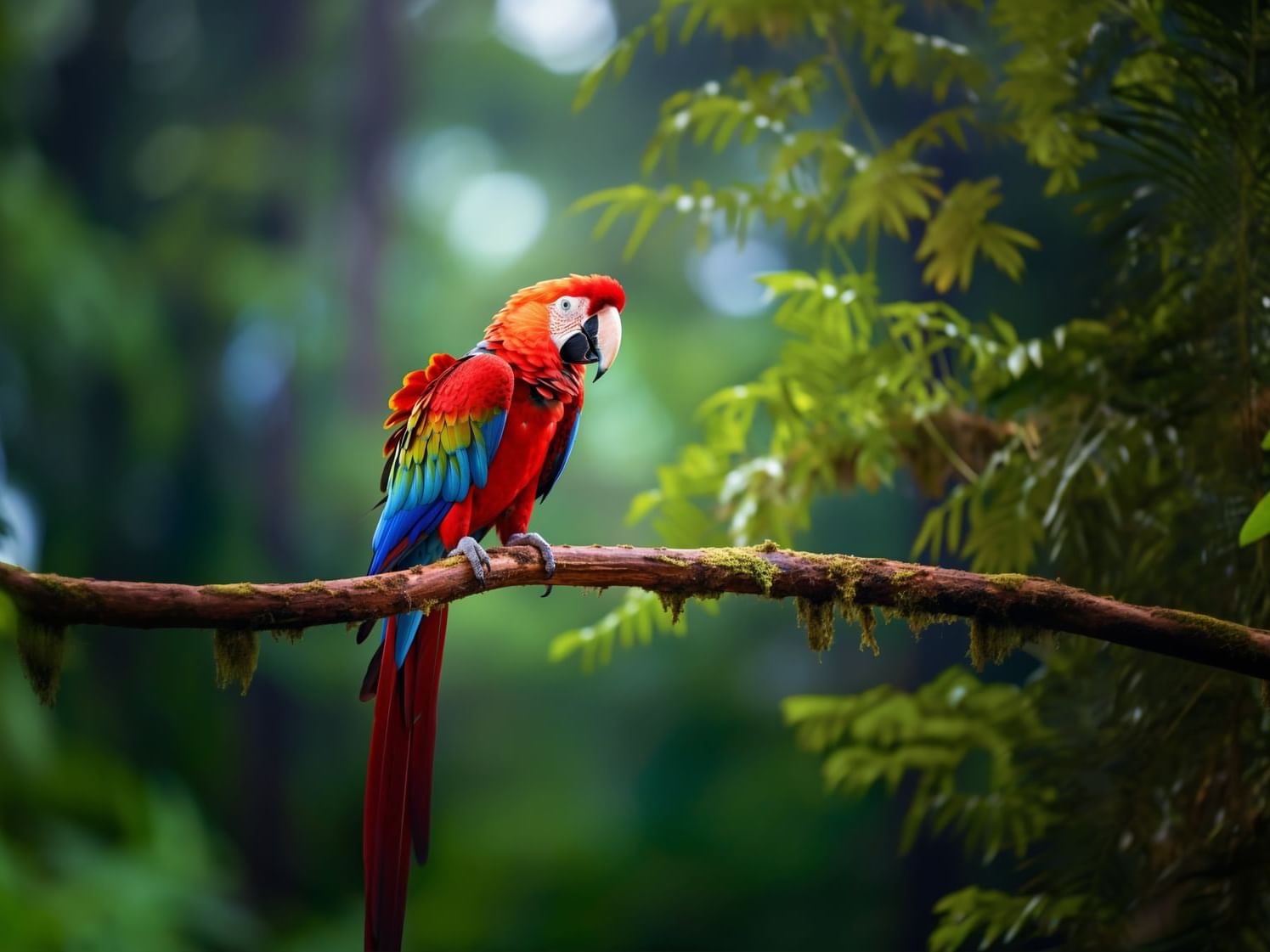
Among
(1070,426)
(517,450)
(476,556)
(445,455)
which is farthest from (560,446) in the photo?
(1070,426)

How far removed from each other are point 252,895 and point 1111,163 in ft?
15.5

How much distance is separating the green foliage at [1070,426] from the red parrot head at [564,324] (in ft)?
0.94

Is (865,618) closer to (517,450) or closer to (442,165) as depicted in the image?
(517,450)

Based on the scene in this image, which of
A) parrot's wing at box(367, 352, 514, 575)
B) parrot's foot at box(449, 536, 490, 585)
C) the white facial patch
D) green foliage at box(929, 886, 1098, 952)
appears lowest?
green foliage at box(929, 886, 1098, 952)

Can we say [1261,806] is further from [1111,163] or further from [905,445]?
[1111,163]

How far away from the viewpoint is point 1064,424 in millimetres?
1979

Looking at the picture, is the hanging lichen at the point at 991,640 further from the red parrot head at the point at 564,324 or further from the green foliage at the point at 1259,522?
the red parrot head at the point at 564,324

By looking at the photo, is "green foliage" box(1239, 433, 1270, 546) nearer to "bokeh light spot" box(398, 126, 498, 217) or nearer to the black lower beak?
the black lower beak

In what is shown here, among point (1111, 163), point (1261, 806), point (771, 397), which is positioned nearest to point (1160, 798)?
point (1261, 806)

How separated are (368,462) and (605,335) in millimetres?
3394

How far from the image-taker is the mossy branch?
116 centimetres

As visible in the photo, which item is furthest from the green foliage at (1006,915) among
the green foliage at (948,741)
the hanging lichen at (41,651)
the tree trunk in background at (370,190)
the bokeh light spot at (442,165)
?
the bokeh light spot at (442,165)

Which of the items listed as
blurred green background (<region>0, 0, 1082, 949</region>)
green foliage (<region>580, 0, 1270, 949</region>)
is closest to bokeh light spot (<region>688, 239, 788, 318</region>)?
blurred green background (<region>0, 0, 1082, 949</region>)

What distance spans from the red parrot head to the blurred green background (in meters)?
2.80
